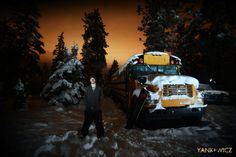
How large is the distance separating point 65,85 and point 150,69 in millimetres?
7186

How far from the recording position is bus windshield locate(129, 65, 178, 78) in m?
7.91

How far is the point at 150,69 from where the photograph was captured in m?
8.15

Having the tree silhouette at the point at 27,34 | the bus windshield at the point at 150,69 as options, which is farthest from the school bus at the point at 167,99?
the tree silhouette at the point at 27,34

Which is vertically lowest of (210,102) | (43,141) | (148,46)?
(43,141)

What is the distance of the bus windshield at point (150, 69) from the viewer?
7.91 m

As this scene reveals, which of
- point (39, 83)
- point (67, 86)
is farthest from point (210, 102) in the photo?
point (39, 83)

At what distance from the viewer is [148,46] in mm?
22578

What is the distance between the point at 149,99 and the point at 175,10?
19267mm

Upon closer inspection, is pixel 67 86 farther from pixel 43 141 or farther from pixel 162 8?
pixel 162 8

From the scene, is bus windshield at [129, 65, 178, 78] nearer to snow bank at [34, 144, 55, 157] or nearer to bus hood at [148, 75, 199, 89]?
bus hood at [148, 75, 199, 89]

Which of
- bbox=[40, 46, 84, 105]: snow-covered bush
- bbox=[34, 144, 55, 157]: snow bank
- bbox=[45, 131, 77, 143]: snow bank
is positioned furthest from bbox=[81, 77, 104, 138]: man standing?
bbox=[40, 46, 84, 105]: snow-covered bush

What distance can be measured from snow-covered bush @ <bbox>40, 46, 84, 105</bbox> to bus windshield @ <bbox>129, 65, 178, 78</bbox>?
22.0 ft

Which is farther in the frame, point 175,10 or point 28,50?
point 175,10

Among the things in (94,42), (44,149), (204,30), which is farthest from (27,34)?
(204,30)
